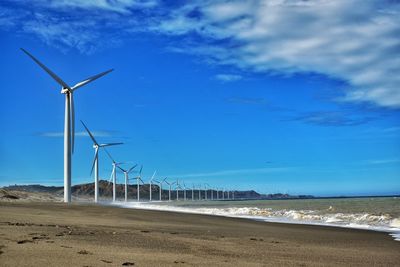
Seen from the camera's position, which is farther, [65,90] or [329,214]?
[65,90]

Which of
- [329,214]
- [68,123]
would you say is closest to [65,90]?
[68,123]

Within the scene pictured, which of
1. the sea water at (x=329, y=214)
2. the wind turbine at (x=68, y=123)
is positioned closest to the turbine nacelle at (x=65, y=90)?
the wind turbine at (x=68, y=123)

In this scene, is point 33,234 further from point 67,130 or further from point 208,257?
point 67,130

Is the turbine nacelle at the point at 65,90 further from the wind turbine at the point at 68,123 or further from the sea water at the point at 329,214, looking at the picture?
the sea water at the point at 329,214

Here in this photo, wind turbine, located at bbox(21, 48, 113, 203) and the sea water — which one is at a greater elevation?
wind turbine, located at bbox(21, 48, 113, 203)

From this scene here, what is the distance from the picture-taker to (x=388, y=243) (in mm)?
18109

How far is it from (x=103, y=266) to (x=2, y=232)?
15.0ft

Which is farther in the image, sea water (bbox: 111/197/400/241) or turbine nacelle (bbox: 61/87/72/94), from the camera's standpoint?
turbine nacelle (bbox: 61/87/72/94)

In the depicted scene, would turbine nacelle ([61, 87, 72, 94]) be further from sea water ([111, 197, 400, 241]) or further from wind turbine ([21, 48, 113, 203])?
sea water ([111, 197, 400, 241])

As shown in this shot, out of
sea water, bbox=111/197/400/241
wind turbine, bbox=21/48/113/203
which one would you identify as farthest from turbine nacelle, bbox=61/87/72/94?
sea water, bbox=111/197/400/241

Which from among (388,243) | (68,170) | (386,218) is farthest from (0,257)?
(68,170)

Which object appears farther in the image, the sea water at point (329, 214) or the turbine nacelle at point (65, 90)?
the turbine nacelle at point (65, 90)

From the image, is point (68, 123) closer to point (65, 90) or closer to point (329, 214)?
point (65, 90)

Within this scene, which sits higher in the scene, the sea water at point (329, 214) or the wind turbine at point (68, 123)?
the wind turbine at point (68, 123)
